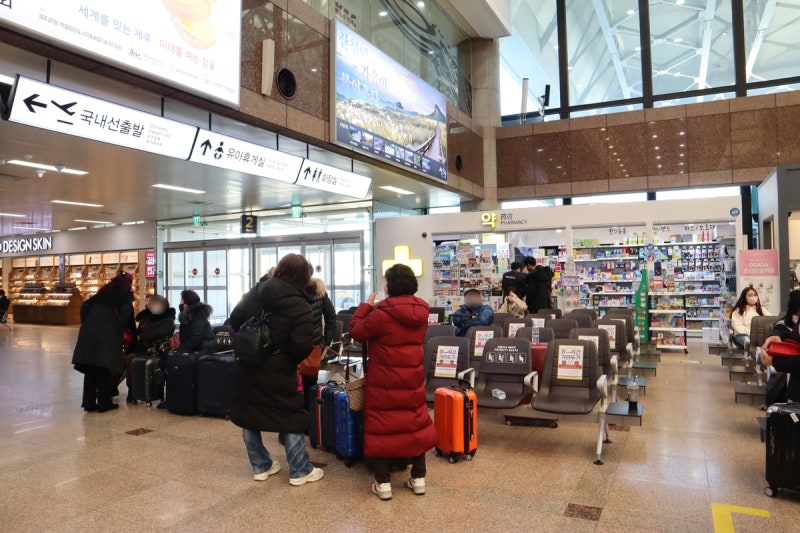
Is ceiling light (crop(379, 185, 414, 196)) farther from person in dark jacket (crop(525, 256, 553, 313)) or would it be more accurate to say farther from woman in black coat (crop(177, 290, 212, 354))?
woman in black coat (crop(177, 290, 212, 354))

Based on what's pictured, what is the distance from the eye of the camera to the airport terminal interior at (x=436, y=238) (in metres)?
3.63

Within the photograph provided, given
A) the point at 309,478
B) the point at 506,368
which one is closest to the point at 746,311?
the point at 506,368

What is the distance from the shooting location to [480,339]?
228 inches

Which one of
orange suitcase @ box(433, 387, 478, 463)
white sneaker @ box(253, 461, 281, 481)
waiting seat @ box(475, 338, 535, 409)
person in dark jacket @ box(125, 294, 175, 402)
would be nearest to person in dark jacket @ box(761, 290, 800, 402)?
waiting seat @ box(475, 338, 535, 409)

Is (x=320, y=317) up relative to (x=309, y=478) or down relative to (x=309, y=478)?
up

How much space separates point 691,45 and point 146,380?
42.6 ft

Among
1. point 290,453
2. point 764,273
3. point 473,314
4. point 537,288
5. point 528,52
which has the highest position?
point 528,52

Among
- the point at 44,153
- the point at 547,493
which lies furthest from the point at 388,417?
the point at 44,153

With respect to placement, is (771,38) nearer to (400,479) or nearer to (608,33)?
(608,33)

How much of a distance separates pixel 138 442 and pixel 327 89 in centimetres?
483

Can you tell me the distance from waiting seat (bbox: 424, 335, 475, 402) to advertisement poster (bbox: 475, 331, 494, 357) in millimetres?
542

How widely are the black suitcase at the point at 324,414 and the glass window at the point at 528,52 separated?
10.9m

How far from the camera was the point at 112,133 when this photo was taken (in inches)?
181

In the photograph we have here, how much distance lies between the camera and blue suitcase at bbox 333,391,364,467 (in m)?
4.03
